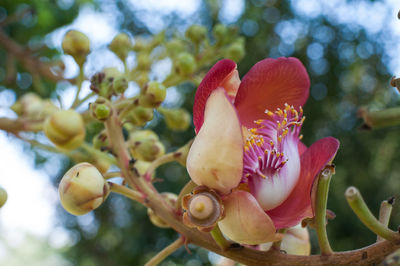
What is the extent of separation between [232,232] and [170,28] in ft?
6.06

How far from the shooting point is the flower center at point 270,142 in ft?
1.44

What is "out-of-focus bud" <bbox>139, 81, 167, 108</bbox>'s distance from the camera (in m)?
0.56

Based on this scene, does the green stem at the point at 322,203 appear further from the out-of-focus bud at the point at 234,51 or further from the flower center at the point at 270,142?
the out-of-focus bud at the point at 234,51

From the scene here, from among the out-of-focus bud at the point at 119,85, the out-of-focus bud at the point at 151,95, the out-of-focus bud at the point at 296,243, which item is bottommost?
the out-of-focus bud at the point at 296,243

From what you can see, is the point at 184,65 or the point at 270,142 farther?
the point at 184,65

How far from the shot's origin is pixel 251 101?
1.59 ft

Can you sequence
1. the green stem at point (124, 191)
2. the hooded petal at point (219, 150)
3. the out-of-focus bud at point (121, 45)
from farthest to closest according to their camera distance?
the out-of-focus bud at point (121, 45)
the green stem at point (124, 191)
the hooded petal at point (219, 150)

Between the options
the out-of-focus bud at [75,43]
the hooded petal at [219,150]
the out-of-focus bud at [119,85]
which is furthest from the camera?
the out-of-focus bud at [75,43]

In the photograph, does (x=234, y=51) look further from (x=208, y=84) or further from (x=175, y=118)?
(x=208, y=84)

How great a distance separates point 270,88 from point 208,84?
9 centimetres

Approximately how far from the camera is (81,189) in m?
0.44

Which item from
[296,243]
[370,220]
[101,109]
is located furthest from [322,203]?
[101,109]

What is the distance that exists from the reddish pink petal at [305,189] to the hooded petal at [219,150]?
2.6 inches

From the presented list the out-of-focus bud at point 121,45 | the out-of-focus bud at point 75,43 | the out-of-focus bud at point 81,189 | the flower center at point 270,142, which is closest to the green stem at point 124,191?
the out-of-focus bud at point 81,189
